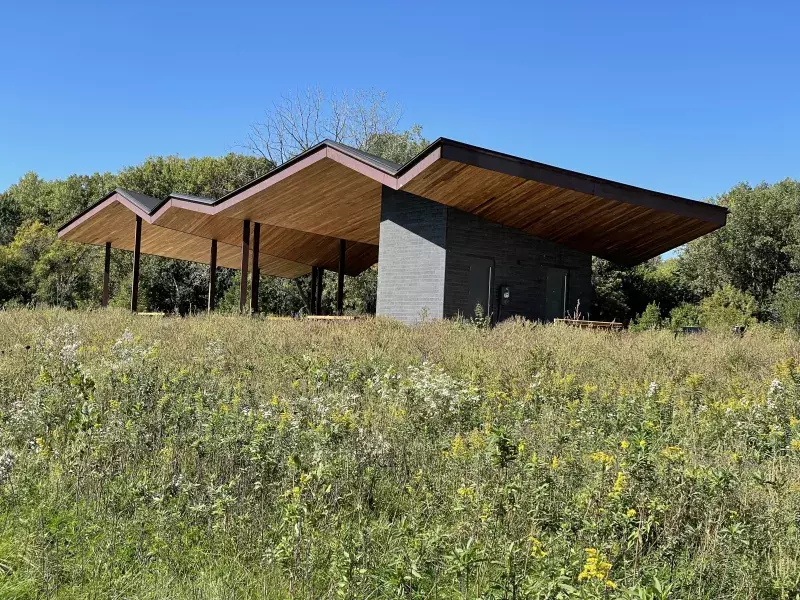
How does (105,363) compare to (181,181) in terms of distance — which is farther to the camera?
(181,181)

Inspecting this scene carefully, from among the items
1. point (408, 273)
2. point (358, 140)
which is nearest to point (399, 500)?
point (408, 273)

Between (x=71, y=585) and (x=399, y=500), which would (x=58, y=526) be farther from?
(x=399, y=500)

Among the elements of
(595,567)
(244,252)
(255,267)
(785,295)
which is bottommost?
(595,567)

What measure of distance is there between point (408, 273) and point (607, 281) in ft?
52.5

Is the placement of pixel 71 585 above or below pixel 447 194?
below

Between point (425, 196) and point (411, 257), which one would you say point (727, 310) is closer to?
point (411, 257)

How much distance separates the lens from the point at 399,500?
4.65m

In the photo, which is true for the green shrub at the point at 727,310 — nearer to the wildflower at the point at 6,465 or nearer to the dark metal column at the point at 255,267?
the dark metal column at the point at 255,267

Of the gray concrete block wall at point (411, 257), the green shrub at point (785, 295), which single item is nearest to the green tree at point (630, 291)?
the green shrub at point (785, 295)

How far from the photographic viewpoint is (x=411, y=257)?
56.4 feet

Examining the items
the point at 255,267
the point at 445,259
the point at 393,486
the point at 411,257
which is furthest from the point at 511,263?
the point at 393,486

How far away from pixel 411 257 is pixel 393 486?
12.6 metres

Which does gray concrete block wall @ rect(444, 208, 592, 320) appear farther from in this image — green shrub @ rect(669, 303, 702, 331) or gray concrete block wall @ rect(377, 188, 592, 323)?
green shrub @ rect(669, 303, 702, 331)

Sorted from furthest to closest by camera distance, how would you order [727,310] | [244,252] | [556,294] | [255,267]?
[255,267], [727,310], [244,252], [556,294]
